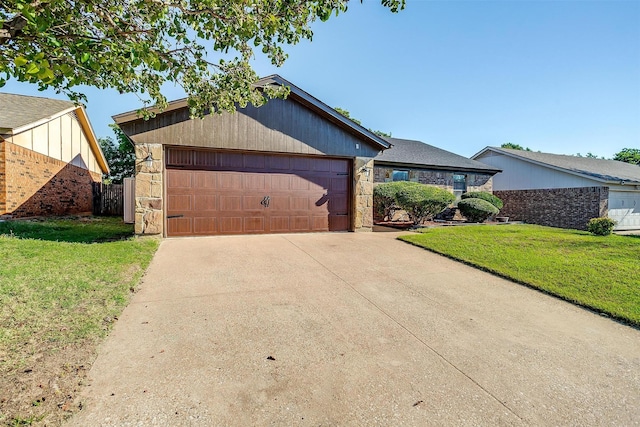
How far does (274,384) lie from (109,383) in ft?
4.08

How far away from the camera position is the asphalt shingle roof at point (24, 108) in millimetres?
9934

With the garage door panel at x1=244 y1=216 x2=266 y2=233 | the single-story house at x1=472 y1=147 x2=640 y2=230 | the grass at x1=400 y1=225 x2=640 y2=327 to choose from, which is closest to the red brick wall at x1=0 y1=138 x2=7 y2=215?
the garage door panel at x1=244 y1=216 x2=266 y2=233

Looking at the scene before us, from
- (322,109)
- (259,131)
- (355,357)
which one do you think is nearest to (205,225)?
(259,131)

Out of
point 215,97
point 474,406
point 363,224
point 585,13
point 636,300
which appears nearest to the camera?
point 474,406

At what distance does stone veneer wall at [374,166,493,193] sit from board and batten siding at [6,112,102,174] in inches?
562

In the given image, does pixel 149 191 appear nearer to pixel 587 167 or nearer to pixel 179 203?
pixel 179 203

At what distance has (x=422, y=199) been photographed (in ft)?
34.2

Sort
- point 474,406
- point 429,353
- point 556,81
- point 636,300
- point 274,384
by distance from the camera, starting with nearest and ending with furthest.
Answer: point 474,406 → point 274,384 → point 429,353 → point 636,300 → point 556,81

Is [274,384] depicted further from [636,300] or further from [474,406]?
[636,300]

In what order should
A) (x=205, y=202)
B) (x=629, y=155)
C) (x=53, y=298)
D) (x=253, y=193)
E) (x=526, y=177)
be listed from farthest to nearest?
1. (x=629, y=155)
2. (x=526, y=177)
3. (x=253, y=193)
4. (x=205, y=202)
5. (x=53, y=298)

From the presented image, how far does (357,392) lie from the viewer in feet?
7.07

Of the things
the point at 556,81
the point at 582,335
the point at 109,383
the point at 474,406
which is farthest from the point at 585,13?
the point at 109,383

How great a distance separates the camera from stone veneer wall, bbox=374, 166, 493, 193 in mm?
14383

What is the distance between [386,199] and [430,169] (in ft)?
14.8
